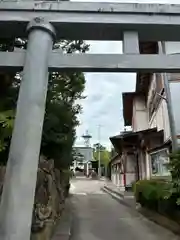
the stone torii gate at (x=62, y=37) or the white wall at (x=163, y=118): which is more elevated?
the white wall at (x=163, y=118)

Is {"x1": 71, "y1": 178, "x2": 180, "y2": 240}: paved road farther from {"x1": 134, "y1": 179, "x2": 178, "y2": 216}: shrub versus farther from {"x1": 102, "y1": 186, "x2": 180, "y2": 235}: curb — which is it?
{"x1": 134, "y1": 179, "x2": 178, "y2": 216}: shrub

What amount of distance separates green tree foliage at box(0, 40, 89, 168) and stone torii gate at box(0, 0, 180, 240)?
8.15 feet

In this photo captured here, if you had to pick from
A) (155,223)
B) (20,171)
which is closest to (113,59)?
(20,171)

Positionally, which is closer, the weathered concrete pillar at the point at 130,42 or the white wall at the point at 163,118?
the weathered concrete pillar at the point at 130,42

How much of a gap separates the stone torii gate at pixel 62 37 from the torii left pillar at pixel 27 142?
1 centimetres

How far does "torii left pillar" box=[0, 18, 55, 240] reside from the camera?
2949mm

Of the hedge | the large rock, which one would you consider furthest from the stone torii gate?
the hedge

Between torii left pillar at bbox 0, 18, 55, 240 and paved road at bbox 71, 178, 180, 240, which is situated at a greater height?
torii left pillar at bbox 0, 18, 55, 240

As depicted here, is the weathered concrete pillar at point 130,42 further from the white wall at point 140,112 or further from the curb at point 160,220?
the white wall at point 140,112

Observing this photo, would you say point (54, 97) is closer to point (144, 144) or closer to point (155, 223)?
point (155, 223)

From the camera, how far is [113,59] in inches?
142

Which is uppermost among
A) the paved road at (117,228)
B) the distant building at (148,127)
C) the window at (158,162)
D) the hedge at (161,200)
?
the distant building at (148,127)

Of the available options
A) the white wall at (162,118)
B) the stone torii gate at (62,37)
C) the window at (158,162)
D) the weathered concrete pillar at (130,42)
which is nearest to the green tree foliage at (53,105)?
the stone torii gate at (62,37)

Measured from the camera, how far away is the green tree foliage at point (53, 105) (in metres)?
6.28
